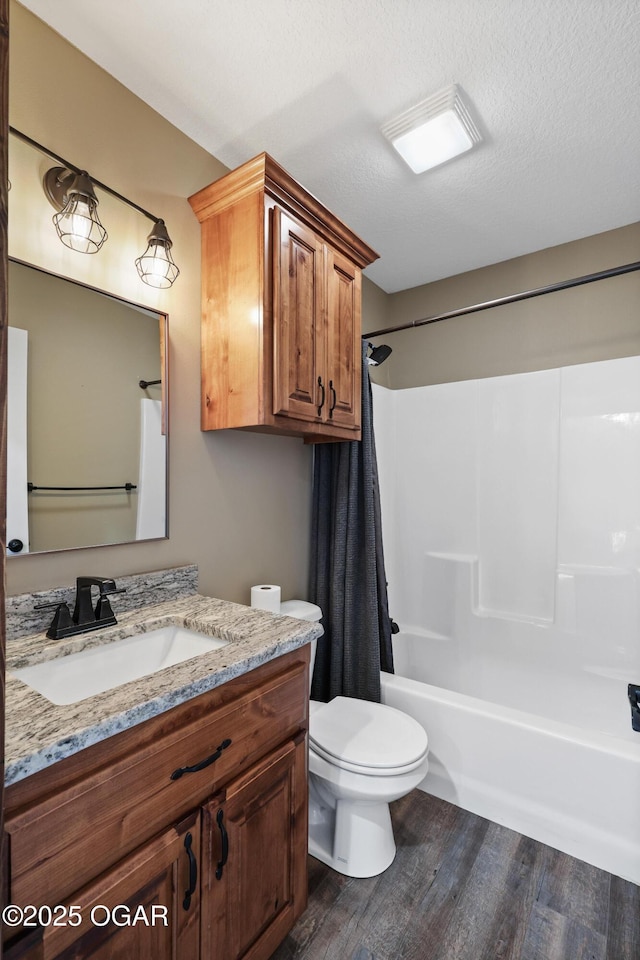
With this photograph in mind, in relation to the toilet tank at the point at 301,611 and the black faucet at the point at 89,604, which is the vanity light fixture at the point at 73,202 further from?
the toilet tank at the point at 301,611

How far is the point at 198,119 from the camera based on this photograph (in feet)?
5.26

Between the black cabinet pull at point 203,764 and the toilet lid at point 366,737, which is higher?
the black cabinet pull at point 203,764

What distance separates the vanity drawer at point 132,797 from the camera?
0.69 meters

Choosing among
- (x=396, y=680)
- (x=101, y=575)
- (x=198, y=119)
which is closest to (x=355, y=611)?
(x=396, y=680)

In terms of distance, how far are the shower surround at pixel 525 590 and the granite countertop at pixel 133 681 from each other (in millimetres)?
964

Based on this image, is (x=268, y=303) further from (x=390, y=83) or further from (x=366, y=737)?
(x=366, y=737)

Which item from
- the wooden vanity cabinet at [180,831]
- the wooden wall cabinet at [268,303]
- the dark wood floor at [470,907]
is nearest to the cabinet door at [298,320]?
the wooden wall cabinet at [268,303]

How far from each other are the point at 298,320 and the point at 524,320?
5.06 ft

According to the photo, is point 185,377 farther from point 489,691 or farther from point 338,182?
point 489,691

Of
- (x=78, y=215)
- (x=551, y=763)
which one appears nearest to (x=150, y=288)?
(x=78, y=215)

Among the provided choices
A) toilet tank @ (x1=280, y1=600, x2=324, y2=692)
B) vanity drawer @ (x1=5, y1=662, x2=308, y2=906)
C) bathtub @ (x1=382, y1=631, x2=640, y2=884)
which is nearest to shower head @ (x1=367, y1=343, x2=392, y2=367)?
toilet tank @ (x1=280, y1=600, x2=324, y2=692)

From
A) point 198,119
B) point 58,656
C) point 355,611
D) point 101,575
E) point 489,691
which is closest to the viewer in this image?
point 58,656

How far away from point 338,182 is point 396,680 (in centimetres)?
216

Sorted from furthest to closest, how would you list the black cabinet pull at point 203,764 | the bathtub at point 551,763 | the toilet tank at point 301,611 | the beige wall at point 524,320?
the beige wall at point 524,320
the toilet tank at point 301,611
the bathtub at point 551,763
the black cabinet pull at point 203,764
